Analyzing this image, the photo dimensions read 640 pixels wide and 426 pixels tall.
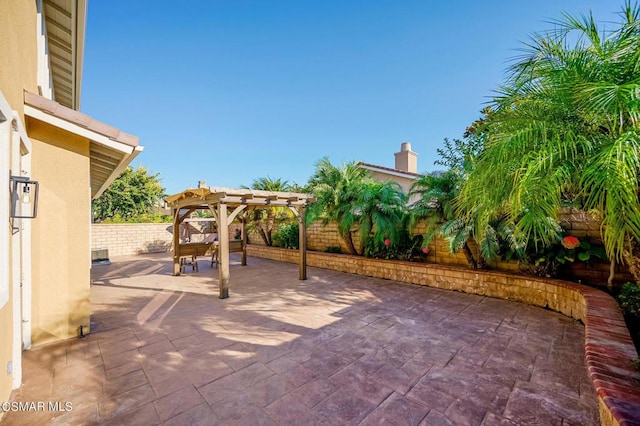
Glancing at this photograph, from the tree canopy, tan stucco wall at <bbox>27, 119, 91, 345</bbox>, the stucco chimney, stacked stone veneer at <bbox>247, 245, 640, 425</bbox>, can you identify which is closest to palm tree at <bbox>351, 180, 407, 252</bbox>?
stacked stone veneer at <bbox>247, 245, 640, 425</bbox>

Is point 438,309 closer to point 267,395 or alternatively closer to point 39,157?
point 267,395

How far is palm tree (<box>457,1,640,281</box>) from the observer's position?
2104 mm

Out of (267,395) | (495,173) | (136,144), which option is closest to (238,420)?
(267,395)

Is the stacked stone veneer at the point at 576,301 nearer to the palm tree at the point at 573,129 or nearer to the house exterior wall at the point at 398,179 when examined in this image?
the palm tree at the point at 573,129

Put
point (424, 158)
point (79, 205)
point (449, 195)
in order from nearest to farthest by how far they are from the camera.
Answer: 1. point (79, 205)
2. point (449, 195)
3. point (424, 158)

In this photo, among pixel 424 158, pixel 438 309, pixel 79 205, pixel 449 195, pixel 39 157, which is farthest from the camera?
pixel 424 158

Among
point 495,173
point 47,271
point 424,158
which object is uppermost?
point 424,158

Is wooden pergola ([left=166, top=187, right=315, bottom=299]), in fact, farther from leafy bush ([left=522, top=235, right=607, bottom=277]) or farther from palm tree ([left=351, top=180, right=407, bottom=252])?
leafy bush ([left=522, top=235, right=607, bottom=277])

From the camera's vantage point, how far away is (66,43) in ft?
17.3

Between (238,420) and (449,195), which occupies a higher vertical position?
(449,195)

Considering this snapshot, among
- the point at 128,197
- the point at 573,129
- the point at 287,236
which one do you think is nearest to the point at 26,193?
the point at 573,129

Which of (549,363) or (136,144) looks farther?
(136,144)

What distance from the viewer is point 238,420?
2201 mm

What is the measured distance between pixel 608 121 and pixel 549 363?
2698 millimetres
